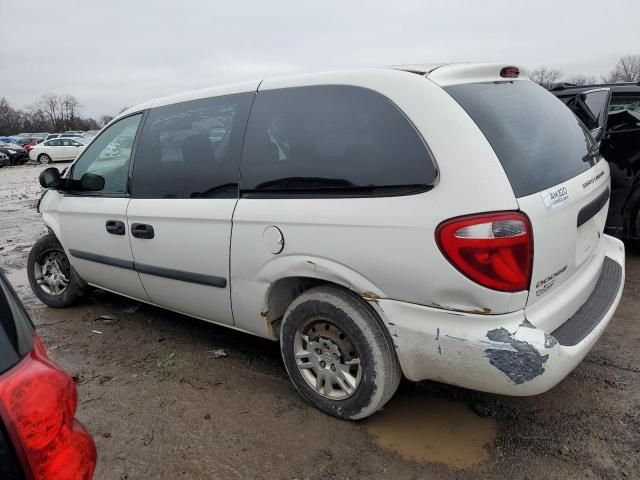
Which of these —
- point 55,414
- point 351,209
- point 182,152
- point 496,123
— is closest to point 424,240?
point 351,209

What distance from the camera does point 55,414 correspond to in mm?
1288

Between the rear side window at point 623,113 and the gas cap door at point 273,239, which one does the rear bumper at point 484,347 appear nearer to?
the gas cap door at point 273,239

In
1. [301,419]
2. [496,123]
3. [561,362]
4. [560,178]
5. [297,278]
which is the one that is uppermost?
[496,123]

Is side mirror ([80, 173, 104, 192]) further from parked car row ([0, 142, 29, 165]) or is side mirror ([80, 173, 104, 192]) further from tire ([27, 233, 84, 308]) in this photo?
parked car row ([0, 142, 29, 165])

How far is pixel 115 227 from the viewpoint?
3539mm

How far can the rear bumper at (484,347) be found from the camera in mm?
2053

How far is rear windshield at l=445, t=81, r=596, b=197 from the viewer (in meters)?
2.17

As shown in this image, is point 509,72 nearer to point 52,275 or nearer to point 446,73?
point 446,73

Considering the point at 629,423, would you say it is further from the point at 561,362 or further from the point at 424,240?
the point at 424,240

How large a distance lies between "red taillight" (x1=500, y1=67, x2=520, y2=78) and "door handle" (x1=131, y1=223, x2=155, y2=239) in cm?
231

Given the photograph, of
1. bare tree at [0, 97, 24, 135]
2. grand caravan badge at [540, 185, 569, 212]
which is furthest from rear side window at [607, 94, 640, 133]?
bare tree at [0, 97, 24, 135]

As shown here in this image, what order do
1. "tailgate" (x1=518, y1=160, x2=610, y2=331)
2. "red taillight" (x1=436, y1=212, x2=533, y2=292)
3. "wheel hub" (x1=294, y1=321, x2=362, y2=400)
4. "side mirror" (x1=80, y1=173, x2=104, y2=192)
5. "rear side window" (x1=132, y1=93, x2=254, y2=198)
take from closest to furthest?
"red taillight" (x1=436, y1=212, x2=533, y2=292) → "tailgate" (x1=518, y1=160, x2=610, y2=331) → "wheel hub" (x1=294, y1=321, x2=362, y2=400) → "rear side window" (x1=132, y1=93, x2=254, y2=198) → "side mirror" (x1=80, y1=173, x2=104, y2=192)

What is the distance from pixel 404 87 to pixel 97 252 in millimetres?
2704

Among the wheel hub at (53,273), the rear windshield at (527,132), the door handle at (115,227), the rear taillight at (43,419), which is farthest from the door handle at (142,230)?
the rear windshield at (527,132)
